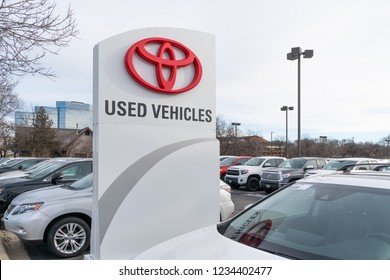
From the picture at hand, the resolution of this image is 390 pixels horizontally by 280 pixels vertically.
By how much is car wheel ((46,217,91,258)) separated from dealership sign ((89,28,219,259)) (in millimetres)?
1619

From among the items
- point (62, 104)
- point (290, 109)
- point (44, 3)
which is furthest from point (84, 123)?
point (44, 3)

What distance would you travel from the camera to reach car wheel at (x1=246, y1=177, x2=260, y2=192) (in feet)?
56.9

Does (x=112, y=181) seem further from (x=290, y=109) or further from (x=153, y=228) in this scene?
(x=290, y=109)

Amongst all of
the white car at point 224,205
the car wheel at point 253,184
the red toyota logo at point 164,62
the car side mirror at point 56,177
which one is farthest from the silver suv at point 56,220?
the car wheel at point 253,184

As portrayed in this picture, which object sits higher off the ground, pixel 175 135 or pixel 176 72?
pixel 176 72

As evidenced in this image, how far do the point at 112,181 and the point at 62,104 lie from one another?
81546mm

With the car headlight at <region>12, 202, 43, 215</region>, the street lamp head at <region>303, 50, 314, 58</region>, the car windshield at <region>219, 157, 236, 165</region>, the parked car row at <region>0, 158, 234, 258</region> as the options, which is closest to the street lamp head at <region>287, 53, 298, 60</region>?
the street lamp head at <region>303, 50, 314, 58</region>

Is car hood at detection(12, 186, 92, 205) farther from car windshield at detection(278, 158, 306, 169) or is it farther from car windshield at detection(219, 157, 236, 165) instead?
car windshield at detection(219, 157, 236, 165)

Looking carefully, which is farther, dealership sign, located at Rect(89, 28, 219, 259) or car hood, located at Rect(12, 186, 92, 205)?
car hood, located at Rect(12, 186, 92, 205)

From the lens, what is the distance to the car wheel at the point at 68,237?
5.82m

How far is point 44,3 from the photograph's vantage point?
554 centimetres

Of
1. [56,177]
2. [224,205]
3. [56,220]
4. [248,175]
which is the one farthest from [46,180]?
[248,175]

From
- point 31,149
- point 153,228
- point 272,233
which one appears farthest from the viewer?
point 31,149

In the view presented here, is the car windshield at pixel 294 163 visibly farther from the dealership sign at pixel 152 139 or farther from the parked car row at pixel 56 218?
the parked car row at pixel 56 218
